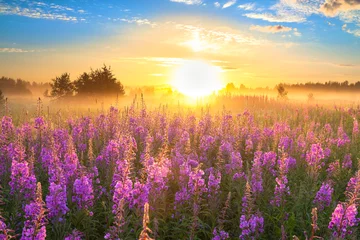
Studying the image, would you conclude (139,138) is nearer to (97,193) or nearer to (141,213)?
(97,193)

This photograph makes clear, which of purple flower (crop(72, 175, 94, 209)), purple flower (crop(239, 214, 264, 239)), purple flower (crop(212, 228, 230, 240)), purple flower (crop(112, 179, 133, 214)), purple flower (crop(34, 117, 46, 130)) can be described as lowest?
purple flower (crop(212, 228, 230, 240))

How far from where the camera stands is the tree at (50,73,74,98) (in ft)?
116

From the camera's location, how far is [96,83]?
35438mm

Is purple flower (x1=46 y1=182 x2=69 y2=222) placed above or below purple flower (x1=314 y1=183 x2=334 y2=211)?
above

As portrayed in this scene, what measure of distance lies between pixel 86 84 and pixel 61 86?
3.04 meters

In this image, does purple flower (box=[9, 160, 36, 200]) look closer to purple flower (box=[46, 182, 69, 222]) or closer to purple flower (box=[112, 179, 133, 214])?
purple flower (box=[46, 182, 69, 222])

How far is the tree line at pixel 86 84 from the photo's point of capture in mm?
35281

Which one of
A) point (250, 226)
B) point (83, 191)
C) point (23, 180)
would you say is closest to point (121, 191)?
point (83, 191)

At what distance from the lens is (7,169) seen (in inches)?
205

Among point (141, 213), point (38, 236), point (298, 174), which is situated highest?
point (38, 236)

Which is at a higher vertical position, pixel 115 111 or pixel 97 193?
pixel 115 111

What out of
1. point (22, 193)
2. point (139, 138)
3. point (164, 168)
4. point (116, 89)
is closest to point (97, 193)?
point (22, 193)

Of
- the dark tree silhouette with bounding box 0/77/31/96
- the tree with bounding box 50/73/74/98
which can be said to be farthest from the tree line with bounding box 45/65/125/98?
the dark tree silhouette with bounding box 0/77/31/96

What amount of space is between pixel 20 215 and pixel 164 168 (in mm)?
2030
